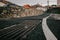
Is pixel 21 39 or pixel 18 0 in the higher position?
pixel 21 39

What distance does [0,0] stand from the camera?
106188 millimetres

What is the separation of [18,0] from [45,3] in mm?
15169

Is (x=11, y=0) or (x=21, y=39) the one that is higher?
(x=21, y=39)

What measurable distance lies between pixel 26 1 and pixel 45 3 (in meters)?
10.7

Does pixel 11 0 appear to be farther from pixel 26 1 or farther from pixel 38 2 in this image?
pixel 38 2

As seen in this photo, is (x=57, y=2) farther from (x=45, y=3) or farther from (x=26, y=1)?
(x=26, y=1)

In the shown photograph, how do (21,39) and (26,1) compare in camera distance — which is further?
(26,1)

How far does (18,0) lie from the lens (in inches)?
4267

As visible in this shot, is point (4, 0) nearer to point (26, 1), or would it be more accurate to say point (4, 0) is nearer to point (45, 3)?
point (26, 1)

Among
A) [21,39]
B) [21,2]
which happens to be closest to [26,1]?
[21,2]

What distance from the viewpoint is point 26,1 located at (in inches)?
4235

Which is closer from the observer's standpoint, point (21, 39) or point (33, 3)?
point (21, 39)

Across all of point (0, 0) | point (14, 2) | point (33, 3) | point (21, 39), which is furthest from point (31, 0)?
point (21, 39)

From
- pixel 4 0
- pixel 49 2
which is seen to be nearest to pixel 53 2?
pixel 49 2
